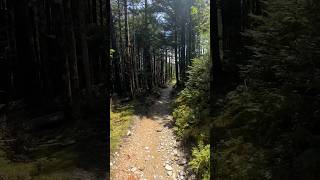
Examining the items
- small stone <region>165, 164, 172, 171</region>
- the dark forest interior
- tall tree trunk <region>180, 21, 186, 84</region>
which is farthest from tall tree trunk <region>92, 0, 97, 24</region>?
small stone <region>165, 164, 172, 171</region>

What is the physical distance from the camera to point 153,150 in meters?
5.80

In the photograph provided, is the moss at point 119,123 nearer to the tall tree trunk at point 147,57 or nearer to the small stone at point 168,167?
the small stone at point 168,167

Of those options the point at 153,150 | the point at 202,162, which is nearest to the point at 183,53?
the point at 153,150

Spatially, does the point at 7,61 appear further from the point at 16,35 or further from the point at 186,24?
the point at 186,24

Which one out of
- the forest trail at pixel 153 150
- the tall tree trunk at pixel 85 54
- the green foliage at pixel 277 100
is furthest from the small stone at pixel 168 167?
the tall tree trunk at pixel 85 54

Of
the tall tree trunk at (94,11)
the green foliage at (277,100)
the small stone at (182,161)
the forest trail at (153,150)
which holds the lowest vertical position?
the small stone at (182,161)

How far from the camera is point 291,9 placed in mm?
4102

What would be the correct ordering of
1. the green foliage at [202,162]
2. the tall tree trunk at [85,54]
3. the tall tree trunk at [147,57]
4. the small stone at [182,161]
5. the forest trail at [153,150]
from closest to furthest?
the tall tree trunk at [85,54] → the forest trail at [153,150] → the green foliage at [202,162] → the small stone at [182,161] → the tall tree trunk at [147,57]

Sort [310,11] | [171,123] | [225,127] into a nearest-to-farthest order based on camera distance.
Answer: [310,11] < [225,127] < [171,123]

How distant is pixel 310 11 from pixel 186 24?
336cm

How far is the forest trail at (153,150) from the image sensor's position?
17.8 ft

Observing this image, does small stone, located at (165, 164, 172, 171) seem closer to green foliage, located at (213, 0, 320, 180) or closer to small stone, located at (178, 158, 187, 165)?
small stone, located at (178, 158, 187, 165)

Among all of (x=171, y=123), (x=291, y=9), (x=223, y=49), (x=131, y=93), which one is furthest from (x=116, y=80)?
(x=291, y=9)

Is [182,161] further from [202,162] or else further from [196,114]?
[196,114]
